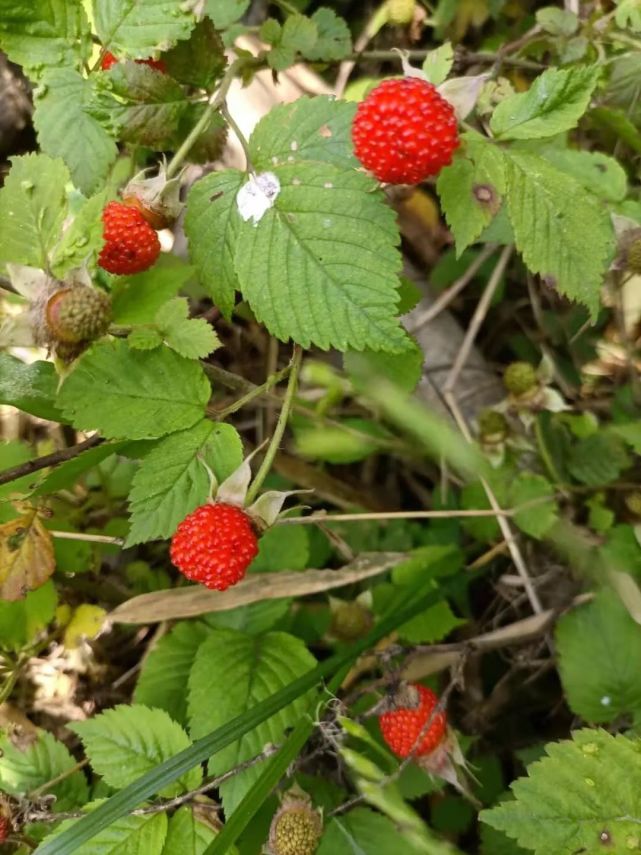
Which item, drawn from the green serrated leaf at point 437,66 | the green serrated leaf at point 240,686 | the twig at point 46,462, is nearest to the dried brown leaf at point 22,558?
the twig at point 46,462

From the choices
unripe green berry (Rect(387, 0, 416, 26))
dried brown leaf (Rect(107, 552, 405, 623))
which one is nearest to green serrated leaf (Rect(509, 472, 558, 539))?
dried brown leaf (Rect(107, 552, 405, 623))

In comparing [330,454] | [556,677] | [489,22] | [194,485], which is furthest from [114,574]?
[489,22]

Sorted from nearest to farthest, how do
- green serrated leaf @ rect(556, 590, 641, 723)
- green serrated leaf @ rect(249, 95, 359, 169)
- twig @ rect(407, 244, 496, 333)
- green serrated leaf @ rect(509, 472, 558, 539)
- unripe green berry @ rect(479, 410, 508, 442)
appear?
1. green serrated leaf @ rect(249, 95, 359, 169)
2. green serrated leaf @ rect(556, 590, 641, 723)
3. green serrated leaf @ rect(509, 472, 558, 539)
4. unripe green berry @ rect(479, 410, 508, 442)
5. twig @ rect(407, 244, 496, 333)

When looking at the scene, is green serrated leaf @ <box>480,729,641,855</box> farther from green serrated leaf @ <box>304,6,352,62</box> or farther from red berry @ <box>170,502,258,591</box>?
green serrated leaf @ <box>304,6,352,62</box>

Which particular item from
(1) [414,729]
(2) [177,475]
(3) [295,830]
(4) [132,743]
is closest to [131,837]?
(4) [132,743]

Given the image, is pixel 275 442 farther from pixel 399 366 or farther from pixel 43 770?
pixel 43 770

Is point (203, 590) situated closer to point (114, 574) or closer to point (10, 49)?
point (114, 574)
